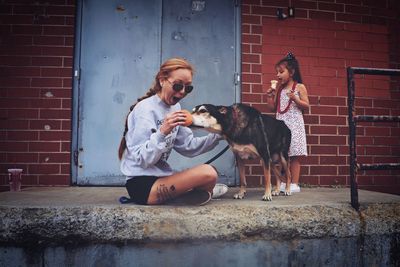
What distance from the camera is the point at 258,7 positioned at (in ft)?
13.6

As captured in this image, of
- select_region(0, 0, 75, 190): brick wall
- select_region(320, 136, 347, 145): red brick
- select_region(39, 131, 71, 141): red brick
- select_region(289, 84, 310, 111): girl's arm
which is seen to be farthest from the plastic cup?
select_region(320, 136, 347, 145): red brick

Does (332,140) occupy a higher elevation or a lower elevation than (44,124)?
lower

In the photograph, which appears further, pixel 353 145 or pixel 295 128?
pixel 295 128

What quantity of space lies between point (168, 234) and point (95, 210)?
21.2 inches

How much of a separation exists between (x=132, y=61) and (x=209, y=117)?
1.70 metres

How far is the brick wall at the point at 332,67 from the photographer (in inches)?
161

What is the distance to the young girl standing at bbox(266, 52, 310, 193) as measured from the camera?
11.7 ft

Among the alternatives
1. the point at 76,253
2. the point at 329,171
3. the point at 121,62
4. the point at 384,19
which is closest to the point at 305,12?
the point at 384,19

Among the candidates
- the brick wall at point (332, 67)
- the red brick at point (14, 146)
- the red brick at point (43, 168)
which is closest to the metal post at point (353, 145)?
the brick wall at point (332, 67)

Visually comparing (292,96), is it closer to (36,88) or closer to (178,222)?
(178,222)

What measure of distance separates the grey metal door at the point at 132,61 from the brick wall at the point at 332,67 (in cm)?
29

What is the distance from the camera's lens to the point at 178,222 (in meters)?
2.27

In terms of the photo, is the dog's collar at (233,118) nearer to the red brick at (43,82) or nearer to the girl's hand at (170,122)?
the girl's hand at (170,122)

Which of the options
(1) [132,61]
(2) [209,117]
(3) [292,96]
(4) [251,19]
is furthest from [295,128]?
(1) [132,61]
